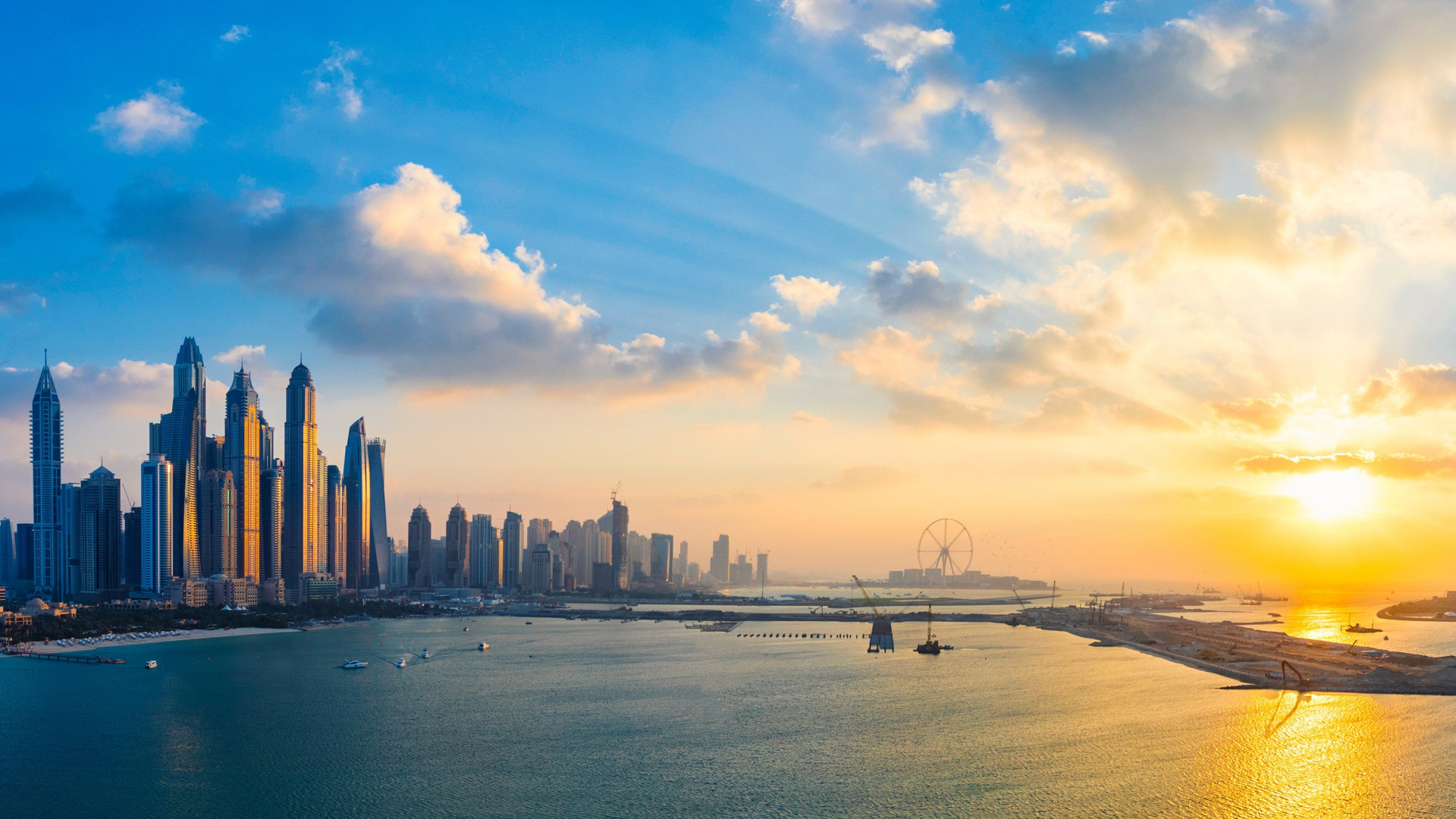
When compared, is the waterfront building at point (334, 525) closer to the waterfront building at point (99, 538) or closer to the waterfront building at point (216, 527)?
the waterfront building at point (216, 527)

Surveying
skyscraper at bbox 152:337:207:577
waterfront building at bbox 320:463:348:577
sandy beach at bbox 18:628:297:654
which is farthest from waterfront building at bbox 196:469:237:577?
sandy beach at bbox 18:628:297:654

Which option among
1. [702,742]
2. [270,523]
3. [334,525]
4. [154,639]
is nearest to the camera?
[702,742]

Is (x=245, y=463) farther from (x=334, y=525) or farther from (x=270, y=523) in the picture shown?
(x=334, y=525)

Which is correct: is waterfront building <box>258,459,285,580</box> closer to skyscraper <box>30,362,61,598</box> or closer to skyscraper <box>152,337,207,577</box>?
skyscraper <box>152,337,207,577</box>

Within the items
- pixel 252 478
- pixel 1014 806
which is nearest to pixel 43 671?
pixel 1014 806

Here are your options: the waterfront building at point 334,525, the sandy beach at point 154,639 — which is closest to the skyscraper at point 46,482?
the waterfront building at point 334,525

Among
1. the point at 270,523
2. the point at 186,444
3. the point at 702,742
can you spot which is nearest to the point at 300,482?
the point at 270,523
